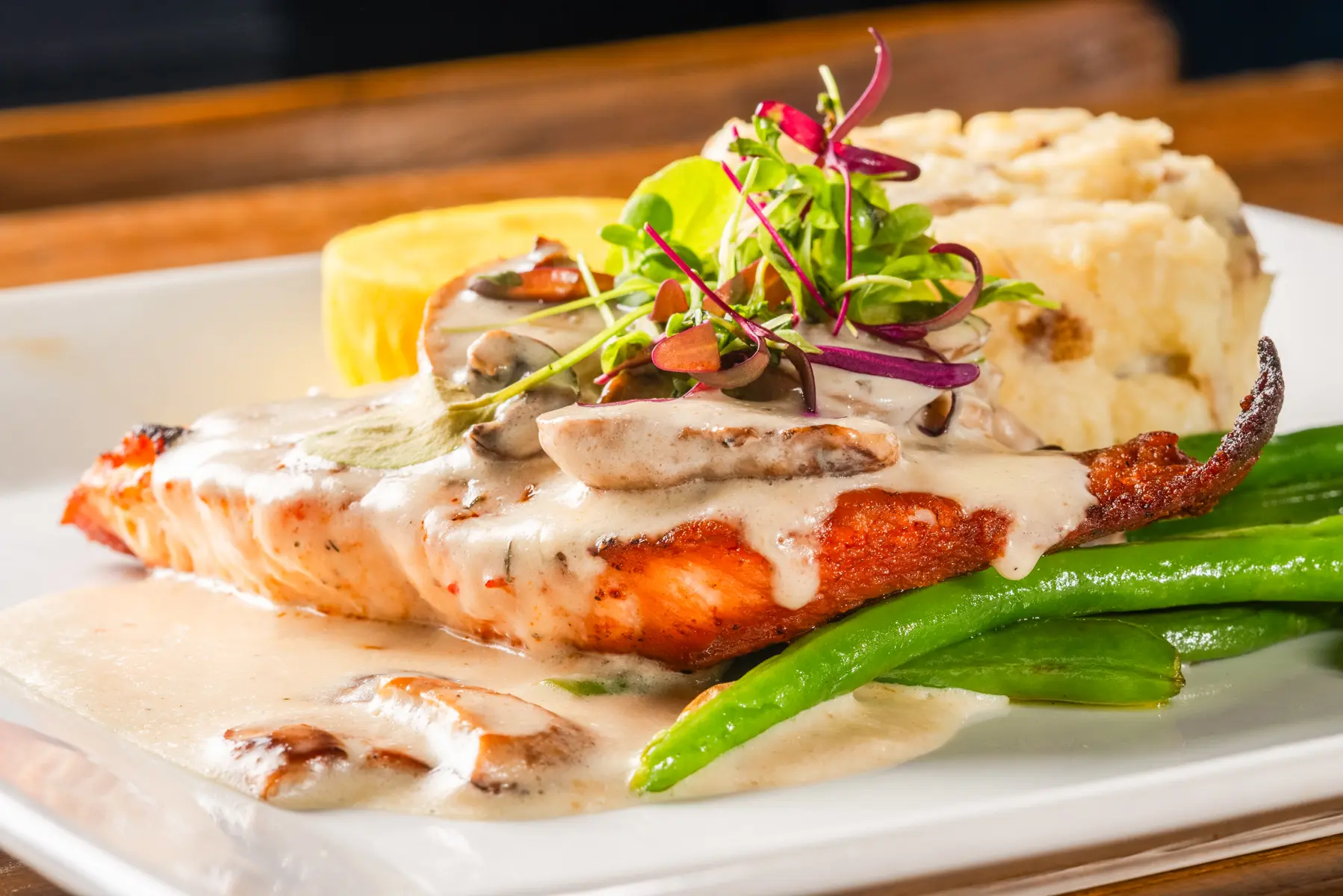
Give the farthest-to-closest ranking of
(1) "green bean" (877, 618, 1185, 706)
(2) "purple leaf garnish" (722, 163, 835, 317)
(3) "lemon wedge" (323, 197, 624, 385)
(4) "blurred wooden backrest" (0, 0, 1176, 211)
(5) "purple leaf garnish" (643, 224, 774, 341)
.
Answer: (4) "blurred wooden backrest" (0, 0, 1176, 211) → (3) "lemon wedge" (323, 197, 624, 385) → (2) "purple leaf garnish" (722, 163, 835, 317) → (5) "purple leaf garnish" (643, 224, 774, 341) → (1) "green bean" (877, 618, 1185, 706)

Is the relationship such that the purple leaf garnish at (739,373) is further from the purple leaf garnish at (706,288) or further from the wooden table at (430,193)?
the wooden table at (430,193)

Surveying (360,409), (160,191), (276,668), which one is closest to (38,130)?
(160,191)

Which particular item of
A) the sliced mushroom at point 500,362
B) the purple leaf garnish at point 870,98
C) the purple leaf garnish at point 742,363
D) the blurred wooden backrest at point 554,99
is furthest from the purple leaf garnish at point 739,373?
the blurred wooden backrest at point 554,99

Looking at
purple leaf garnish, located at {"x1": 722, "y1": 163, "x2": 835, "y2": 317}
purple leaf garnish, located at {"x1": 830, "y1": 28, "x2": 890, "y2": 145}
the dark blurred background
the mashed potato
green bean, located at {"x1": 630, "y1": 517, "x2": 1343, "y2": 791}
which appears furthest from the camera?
the dark blurred background

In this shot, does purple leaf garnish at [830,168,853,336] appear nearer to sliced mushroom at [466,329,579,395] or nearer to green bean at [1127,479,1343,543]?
sliced mushroom at [466,329,579,395]

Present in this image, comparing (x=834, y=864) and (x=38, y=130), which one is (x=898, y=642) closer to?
(x=834, y=864)

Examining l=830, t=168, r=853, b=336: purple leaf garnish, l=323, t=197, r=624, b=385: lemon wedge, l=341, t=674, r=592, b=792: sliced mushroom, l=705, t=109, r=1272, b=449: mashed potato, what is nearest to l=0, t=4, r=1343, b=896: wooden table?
l=323, t=197, r=624, b=385: lemon wedge
